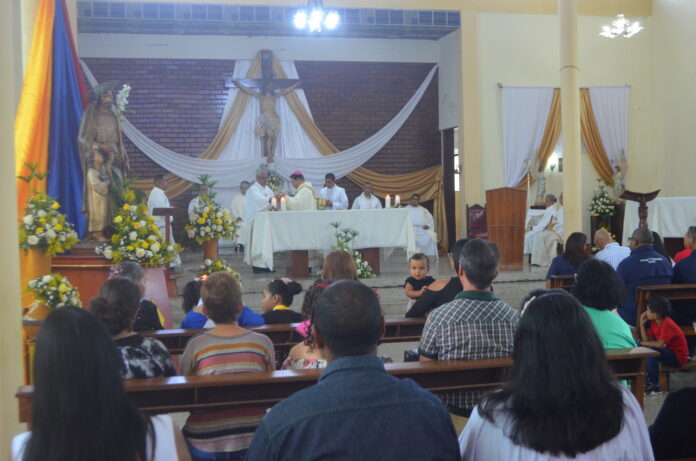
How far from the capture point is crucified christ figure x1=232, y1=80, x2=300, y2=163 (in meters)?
13.8

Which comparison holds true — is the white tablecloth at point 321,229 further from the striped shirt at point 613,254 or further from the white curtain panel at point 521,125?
the white curtain panel at point 521,125

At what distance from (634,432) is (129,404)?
1.25m

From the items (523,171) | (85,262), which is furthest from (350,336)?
(523,171)

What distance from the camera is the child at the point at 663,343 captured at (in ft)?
17.3

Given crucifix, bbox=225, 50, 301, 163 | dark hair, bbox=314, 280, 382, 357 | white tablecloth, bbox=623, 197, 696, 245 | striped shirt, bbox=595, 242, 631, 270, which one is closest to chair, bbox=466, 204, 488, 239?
white tablecloth, bbox=623, 197, 696, 245

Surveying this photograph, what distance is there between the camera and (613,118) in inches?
535

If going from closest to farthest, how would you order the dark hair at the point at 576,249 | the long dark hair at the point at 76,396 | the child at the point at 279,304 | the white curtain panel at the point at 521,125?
1. the long dark hair at the point at 76,396
2. the child at the point at 279,304
3. the dark hair at the point at 576,249
4. the white curtain panel at the point at 521,125

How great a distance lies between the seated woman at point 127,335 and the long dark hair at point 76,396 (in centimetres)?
113

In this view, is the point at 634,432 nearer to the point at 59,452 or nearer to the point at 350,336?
the point at 350,336

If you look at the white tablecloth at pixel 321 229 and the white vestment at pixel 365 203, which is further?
the white vestment at pixel 365 203

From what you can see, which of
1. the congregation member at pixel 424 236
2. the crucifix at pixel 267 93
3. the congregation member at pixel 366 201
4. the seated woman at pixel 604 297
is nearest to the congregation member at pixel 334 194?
the congregation member at pixel 366 201

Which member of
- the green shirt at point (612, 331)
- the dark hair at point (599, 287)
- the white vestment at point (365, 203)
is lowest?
the green shirt at point (612, 331)

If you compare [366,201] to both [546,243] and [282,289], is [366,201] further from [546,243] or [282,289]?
[282,289]

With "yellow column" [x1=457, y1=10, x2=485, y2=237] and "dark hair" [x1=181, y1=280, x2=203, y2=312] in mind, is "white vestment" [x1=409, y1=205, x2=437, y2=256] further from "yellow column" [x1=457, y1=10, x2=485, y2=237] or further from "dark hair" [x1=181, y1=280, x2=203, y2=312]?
"dark hair" [x1=181, y1=280, x2=203, y2=312]
